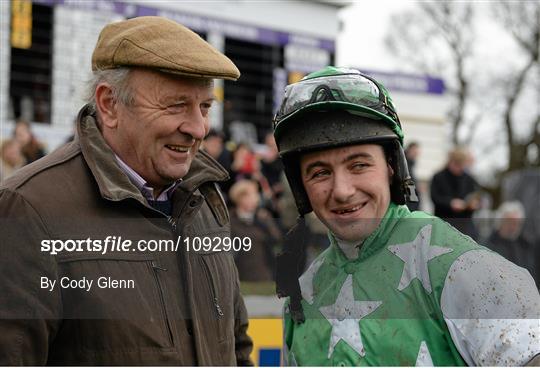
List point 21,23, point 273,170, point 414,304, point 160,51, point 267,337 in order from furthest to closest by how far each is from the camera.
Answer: point 21,23, point 273,170, point 267,337, point 160,51, point 414,304

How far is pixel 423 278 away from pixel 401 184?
32 cm

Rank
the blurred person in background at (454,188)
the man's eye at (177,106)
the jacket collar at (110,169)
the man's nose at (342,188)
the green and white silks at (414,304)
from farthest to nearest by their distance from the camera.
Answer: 1. the blurred person in background at (454,188)
2. the man's eye at (177,106)
3. the jacket collar at (110,169)
4. the man's nose at (342,188)
5. the green and white silks at (414,304)

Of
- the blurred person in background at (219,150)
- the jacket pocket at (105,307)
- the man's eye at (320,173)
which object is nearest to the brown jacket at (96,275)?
the jacket pocket at (105,307)

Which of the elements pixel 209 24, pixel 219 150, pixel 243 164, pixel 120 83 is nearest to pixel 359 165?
pixel 120 83

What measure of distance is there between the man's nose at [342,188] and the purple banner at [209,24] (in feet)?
30.3

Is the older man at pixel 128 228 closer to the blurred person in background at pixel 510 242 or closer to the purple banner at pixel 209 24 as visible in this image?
the blurred person in background at pixel 510 242

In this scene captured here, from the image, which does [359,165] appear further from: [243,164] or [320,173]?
[243,164]

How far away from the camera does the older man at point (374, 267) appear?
1.92 meters

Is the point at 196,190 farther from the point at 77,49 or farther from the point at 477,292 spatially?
the point at 77,49

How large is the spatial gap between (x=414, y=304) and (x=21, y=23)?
9.78 metres

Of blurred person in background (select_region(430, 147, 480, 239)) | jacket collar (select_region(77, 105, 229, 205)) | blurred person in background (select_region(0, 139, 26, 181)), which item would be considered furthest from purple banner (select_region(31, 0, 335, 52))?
jacket collar (select_region(77, 105, 229, 205))

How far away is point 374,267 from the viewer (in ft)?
7.04

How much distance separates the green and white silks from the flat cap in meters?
0.62

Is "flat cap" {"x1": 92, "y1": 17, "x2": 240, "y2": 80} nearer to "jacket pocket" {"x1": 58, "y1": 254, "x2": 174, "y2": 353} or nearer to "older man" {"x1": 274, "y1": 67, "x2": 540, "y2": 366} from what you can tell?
"older man" {"x1": 274, "y1": 67, "x2": 540, "y2": 366}
